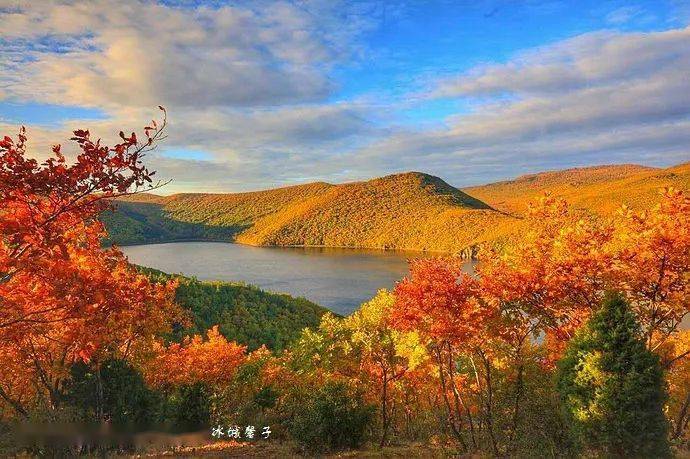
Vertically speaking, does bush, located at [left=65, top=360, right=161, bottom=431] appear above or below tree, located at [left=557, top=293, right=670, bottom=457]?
below

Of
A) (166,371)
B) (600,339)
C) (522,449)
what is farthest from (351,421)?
(166,371)

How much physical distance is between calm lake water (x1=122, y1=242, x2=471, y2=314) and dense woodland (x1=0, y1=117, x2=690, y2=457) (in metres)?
69.3

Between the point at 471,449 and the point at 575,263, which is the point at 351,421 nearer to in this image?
the point at 471,449

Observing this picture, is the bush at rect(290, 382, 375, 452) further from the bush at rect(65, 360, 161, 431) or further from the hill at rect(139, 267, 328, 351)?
the hill at rect(139, 267, 328, 351)

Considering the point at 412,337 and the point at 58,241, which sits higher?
the point at 58,241

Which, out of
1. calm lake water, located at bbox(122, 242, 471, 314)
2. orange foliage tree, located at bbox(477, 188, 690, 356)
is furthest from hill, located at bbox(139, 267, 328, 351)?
orange foliage tree, located at bbox(477, 188, 690, 356)

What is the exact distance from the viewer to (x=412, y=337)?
17.3 meters

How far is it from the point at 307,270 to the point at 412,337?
129938mm

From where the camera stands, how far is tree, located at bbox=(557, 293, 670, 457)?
35.9 ft

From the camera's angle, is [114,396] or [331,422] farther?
[114,396]

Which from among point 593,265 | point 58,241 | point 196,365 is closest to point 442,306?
point 593,265

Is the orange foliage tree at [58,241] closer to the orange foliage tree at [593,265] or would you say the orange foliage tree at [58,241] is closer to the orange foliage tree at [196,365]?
the orange foliage tree at [593,265]

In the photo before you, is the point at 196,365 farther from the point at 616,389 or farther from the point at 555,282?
the point at 616,389

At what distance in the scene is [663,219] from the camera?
12.9 meters
